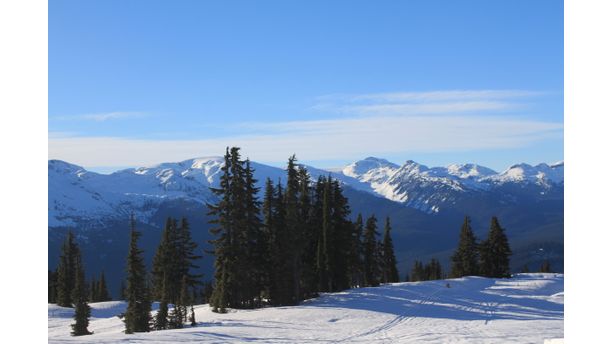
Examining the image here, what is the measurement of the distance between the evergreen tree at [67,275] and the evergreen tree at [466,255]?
191ft

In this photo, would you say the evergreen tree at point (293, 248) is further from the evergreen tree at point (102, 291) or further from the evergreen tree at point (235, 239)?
the evergreen tree at point (102, 291)

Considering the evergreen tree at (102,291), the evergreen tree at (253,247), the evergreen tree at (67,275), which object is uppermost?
the evergreen tree at (253,247)

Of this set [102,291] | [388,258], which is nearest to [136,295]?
[388,258]

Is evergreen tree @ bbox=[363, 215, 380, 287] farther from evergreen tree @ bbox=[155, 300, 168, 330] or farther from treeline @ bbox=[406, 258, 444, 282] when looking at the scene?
evergreen tree @ bbox=[155, 300, 168, 330]

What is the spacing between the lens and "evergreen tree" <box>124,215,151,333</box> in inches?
1832

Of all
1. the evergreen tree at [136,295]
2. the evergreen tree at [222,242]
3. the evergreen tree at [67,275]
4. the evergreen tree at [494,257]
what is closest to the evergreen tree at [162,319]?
the evergreen tree at [136,295]

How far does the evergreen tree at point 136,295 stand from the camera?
46.5m

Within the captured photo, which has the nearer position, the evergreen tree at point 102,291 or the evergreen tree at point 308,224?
the evergreen tree at point 308,224

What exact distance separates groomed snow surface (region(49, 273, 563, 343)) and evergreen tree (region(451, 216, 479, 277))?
2618cm

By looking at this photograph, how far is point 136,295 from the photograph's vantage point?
47.3m

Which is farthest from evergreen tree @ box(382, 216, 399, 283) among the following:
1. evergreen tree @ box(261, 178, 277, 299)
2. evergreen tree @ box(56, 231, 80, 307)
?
evergreen tree @ box(56, 231, 80, 307)
